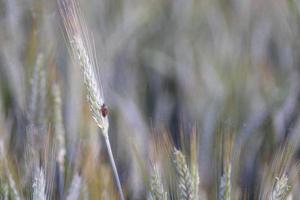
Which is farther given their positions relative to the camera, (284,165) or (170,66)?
(170,66)

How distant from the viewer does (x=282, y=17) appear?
1.42 metres

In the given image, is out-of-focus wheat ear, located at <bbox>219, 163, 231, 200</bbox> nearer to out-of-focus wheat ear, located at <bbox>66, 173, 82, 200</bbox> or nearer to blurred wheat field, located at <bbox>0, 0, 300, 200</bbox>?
blurred wheat field, located at <bbox>0, 0, 300, 200</bbox>

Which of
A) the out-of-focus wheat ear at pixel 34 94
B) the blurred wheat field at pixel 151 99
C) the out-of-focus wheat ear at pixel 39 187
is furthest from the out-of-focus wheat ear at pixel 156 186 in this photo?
the out-of-focus wheat ear at pixel 34 94

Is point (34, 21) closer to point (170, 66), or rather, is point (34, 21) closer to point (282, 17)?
point (170, 66)

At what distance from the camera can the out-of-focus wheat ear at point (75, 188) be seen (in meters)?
1.00

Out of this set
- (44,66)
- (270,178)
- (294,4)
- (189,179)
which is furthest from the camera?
(294,4)

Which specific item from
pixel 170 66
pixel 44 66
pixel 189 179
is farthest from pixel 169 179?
pixel 170 66

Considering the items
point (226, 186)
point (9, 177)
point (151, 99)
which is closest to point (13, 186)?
point (9, 177)

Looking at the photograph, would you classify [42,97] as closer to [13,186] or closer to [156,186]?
[13,186]

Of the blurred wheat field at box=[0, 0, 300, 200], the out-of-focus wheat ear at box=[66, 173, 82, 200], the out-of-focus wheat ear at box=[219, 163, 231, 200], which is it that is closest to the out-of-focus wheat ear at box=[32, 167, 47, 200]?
the blurred wheat field at box=[0, 0, 300, 200]

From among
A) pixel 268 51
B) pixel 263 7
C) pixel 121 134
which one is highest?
pixel 263 7

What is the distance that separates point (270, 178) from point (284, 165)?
7cm

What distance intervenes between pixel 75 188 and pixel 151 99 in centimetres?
41

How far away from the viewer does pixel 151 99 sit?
1373 millimetres
